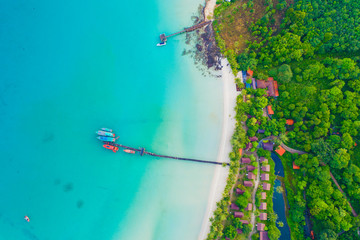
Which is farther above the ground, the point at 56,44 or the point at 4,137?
the point at 56,44

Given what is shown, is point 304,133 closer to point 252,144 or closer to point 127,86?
point 252,144

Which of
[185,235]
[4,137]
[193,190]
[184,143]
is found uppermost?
[184,143]

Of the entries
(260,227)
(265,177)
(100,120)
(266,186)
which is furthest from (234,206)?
(100,120)

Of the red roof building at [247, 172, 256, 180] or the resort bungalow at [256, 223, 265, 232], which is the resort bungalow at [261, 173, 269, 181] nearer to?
the red roof building at [247, 172, 256, 180]

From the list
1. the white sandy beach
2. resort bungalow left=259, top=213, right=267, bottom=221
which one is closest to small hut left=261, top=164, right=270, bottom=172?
the white sandy beach

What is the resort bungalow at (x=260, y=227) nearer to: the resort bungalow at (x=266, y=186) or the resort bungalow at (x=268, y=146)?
the resort bungalow at (x=266, y=186)

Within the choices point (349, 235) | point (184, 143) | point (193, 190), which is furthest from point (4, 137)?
point (349, 235)
